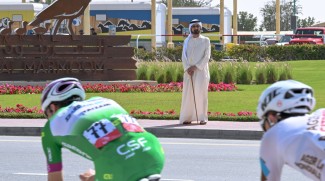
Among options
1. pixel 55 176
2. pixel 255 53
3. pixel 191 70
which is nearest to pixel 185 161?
pixel 191 70

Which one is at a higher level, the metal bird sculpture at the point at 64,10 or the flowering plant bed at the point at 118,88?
the metal bird sculpture at the point at 64,10

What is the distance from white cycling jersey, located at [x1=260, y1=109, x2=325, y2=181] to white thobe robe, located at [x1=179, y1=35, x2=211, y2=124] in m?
13.8

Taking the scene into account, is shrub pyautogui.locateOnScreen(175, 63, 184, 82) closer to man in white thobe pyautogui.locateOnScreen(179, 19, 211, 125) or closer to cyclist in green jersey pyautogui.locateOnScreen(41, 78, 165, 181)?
man in white thobe pyautogui.locateOnScreen(179, 19, 211, 125)

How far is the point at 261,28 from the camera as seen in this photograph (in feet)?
403

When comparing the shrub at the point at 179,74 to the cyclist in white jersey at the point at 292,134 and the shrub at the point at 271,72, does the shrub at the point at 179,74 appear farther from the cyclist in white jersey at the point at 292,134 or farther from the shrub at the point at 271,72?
the cyclist in white jersey at the point at 292,134

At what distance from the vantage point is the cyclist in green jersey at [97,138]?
542 centimetres

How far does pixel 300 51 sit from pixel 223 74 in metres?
13.8

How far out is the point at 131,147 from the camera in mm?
5477

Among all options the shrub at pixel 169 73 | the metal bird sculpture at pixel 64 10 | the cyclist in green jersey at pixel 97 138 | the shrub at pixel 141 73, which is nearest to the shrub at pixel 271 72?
the shrub at pixel 169 73

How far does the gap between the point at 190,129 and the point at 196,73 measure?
53.4 inches

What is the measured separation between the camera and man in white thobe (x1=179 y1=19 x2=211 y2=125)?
18.7 metres

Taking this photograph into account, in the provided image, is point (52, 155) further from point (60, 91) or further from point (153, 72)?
point (153, 72)

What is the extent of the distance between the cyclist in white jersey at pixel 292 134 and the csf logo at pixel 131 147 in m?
0.84

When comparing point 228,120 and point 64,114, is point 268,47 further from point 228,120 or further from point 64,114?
point 64,114
